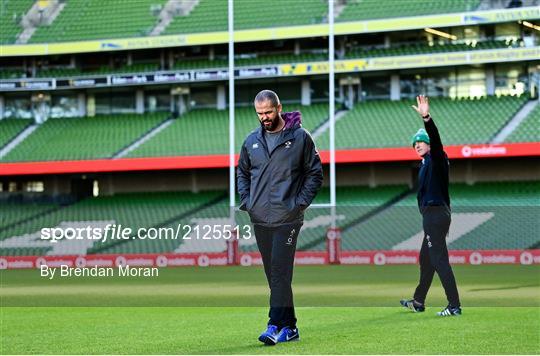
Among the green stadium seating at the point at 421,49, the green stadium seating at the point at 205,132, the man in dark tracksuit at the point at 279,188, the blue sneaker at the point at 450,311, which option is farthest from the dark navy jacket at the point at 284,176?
the green stadium seating at the point at 421,49

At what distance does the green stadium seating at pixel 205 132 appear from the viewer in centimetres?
3491

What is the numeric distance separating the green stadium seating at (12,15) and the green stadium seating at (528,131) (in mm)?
18460

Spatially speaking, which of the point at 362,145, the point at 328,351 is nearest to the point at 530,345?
the point at 328,351

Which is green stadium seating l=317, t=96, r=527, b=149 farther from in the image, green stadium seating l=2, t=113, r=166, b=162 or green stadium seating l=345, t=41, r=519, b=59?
green stadium seating l=2, t=113, r=166, b=162

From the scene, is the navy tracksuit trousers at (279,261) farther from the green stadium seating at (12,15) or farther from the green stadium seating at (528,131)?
the green stadium seating at (12,15)

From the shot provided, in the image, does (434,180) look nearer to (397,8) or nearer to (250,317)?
(250,317)

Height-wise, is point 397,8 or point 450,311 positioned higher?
point 397,8

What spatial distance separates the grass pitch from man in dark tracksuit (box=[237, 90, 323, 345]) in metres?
0.40

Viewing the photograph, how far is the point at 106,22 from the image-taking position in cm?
3828

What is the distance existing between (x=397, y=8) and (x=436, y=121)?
444cm

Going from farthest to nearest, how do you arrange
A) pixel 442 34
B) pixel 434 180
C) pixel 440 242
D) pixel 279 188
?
1. pixel 442 34
2. pixel 440 242
3. pixel 434 180
4. pixel 279 188

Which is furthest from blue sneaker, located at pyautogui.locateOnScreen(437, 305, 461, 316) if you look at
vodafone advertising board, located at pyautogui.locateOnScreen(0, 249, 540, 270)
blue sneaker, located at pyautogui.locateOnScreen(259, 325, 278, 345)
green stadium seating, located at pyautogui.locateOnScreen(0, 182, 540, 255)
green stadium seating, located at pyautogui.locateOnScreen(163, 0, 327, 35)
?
green stadium seating, located at pyautogui.locateOnScreen(163, 0, 327, 35)

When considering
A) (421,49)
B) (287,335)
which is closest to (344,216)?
(421,49)

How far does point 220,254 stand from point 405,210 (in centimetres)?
653
